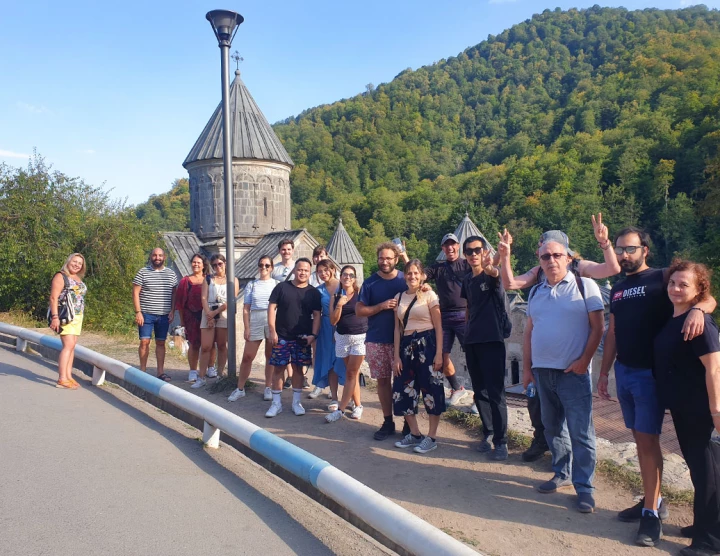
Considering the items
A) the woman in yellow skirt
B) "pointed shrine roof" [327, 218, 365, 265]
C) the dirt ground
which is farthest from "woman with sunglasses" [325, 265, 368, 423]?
"pointed shrine roof" [327, 218, 365, 265]

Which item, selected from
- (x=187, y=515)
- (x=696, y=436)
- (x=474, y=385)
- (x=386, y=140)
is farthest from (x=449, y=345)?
(x=386, y=140)

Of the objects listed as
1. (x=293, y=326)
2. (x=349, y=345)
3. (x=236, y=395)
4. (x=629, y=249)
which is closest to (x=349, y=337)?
(x=349, y=345)

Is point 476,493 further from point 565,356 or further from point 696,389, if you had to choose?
point 696,389

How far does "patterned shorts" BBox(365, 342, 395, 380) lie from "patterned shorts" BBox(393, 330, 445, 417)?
0.27 metres

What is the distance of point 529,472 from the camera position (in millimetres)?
4363

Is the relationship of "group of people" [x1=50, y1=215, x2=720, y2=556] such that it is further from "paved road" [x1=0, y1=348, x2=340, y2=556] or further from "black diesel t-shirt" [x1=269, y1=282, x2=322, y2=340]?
"paved road" [x1=0, y1=348, x2=340, y2=556]

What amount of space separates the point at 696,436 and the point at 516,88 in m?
128

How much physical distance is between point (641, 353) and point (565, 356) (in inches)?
21.3

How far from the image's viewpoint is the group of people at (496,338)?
10.6ft

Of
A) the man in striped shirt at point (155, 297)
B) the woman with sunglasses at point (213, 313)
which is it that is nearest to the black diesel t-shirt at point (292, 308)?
the woman with sunglasses at point (213, 313)

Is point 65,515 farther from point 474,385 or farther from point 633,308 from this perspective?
point 633,308

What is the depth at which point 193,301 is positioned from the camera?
25.0ft

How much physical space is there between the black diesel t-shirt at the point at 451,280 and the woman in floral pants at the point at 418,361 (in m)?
0.73

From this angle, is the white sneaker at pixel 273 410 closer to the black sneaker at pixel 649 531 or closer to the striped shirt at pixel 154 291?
the striped shirt at pixel 154 291
